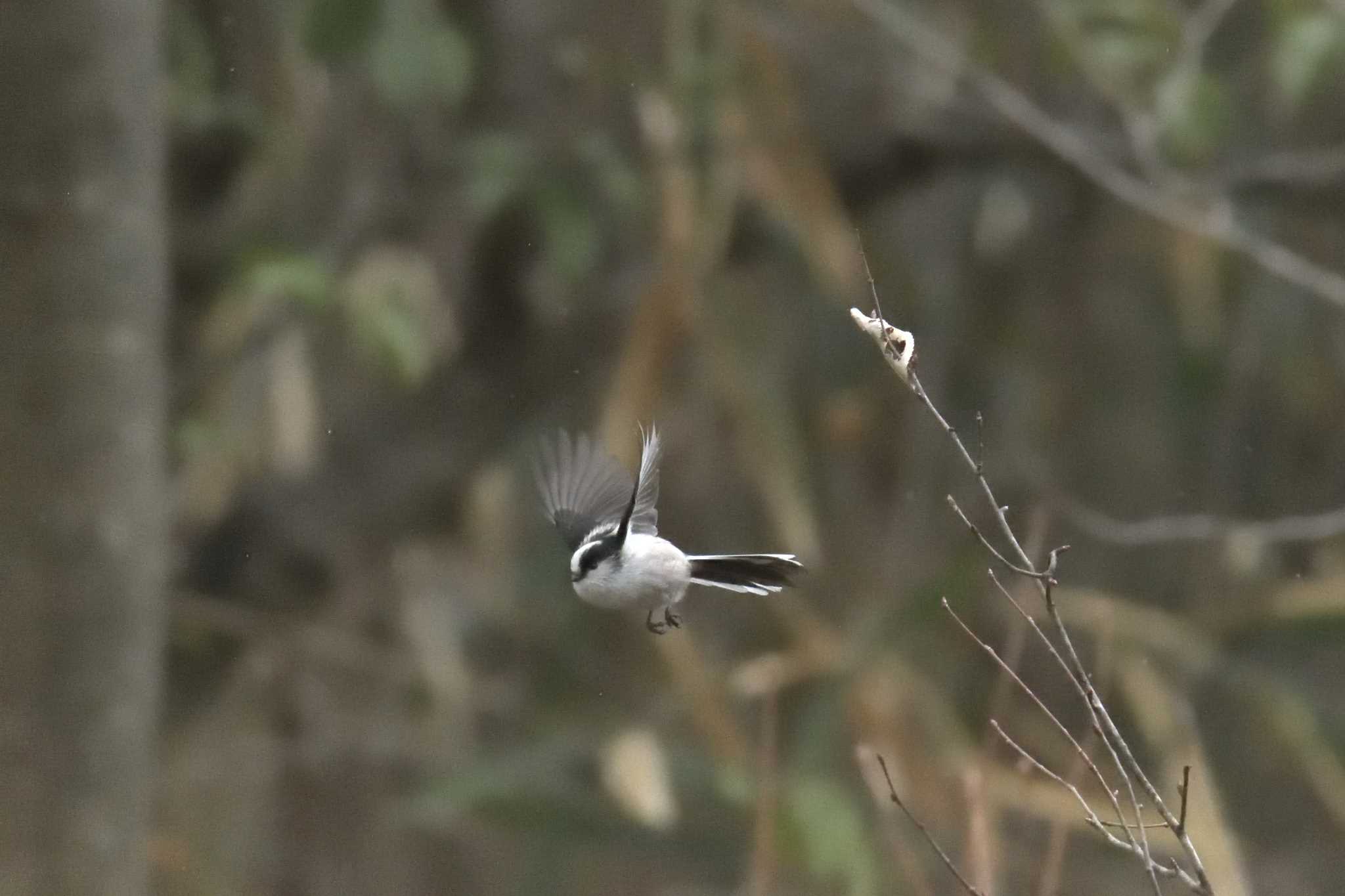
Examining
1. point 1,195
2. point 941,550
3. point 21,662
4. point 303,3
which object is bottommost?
point 941,550

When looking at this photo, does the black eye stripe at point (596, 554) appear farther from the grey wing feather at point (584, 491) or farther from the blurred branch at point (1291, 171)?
the blurred branch at point (1291, 171)

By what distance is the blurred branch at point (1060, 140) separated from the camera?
202 cm

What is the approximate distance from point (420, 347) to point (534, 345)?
1.33 feet

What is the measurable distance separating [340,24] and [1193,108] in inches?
39.1

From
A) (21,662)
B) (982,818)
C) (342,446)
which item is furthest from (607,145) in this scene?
(982,818)

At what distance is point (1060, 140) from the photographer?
81.7 inches

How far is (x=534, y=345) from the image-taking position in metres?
2.13

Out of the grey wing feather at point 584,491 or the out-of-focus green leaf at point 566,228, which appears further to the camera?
the out-of-focus green leaf at point 566,228

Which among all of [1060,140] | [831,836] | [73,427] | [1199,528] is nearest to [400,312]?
[73,427]

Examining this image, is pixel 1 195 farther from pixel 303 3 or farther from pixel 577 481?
pixel 303 3

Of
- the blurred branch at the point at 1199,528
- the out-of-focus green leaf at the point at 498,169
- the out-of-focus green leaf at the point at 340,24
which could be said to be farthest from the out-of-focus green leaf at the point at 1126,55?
the out-of-focus green leaf at the point at 340,24

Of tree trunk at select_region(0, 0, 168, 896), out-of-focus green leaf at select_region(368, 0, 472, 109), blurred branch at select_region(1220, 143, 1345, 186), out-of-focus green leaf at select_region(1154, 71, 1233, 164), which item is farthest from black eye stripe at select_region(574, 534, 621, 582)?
blurred branch at select_region(1220, 143, 1345, 186)

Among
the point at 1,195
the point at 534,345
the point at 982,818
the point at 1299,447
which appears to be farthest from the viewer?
the point at 1299,447

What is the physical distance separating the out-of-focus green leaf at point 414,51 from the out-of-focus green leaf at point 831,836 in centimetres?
98
